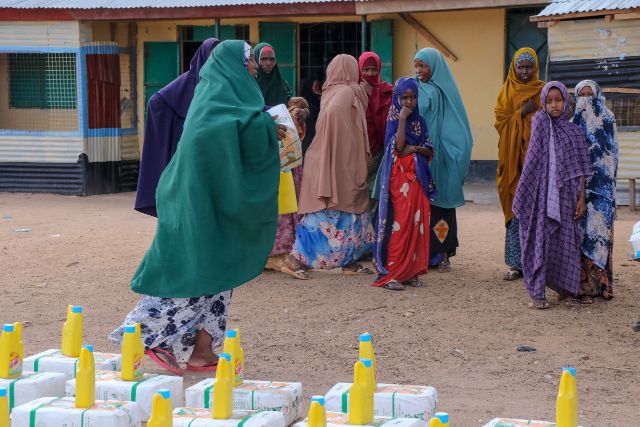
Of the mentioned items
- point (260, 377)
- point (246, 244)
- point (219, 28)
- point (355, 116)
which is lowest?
point (260, 377)

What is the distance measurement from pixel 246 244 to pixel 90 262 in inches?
171

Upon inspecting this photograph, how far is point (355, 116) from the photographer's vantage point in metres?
8.52

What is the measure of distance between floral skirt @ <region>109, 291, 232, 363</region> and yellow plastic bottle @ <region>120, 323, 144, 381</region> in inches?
30.0

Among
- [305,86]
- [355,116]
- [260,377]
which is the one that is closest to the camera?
[260,377]

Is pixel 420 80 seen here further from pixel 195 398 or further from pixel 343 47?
pixel 343 47

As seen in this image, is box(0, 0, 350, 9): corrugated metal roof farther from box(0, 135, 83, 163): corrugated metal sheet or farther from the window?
box(0, 135, 83, 163): corrugated metal sheet

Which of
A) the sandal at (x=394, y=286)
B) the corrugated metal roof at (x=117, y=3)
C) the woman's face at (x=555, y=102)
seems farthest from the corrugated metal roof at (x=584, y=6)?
the sandal at (x=394, y=286)

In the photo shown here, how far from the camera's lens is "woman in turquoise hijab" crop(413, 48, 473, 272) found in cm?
854

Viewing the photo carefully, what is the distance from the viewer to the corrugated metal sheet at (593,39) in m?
11.9

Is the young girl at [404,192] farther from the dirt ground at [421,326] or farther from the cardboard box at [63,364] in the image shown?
the cardboard box at [63,364]

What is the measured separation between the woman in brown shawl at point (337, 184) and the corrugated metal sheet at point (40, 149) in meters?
7.14

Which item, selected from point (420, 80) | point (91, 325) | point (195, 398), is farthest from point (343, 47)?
point (195, 398)

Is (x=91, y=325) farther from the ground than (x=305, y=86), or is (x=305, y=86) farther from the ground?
(x=305, y=86)

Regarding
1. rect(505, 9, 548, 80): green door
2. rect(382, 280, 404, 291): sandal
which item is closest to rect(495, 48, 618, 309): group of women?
rect(382, 280, 404, 291): sandal
